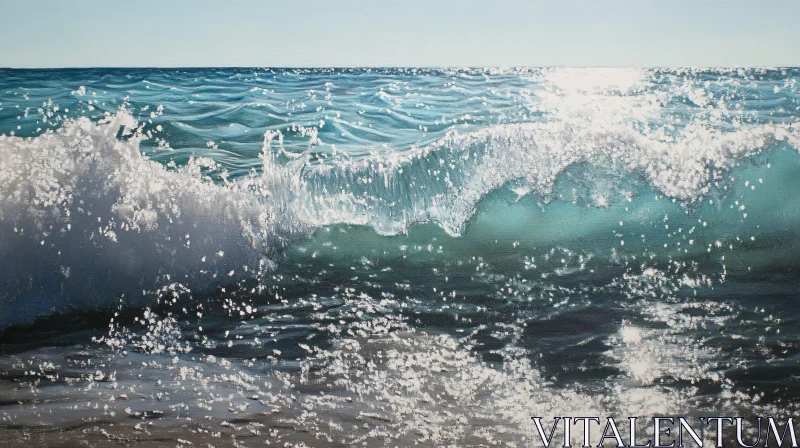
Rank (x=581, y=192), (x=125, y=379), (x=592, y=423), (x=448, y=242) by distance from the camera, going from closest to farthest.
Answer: (x=592, y=423), (x=125, y=379), (x=448, y=242), (x=581, y=192)

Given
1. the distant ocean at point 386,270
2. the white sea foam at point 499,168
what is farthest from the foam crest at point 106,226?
the white sea foam at point 499,168

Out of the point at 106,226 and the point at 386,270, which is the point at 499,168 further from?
the point at 106,226

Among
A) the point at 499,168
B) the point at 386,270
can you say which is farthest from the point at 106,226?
the point at 499,168

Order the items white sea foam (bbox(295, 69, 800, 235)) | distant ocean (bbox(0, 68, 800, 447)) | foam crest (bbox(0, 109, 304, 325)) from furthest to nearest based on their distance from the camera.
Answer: white sea foam (bbox(295, 69, 800, 235))
foam crest (bbox(0, 109, 304, 325))
distant ocean (bbox(0, 68, 800, 447))

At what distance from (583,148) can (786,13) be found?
1.47m

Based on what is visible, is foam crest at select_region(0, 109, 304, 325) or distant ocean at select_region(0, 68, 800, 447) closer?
distant ocean at select_region(0, 68, 800, 447)

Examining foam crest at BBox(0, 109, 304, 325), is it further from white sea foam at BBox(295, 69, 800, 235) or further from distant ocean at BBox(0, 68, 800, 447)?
white sea foam at BBox(295, 69, 800, 235)

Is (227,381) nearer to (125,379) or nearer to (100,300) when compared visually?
(125,379)

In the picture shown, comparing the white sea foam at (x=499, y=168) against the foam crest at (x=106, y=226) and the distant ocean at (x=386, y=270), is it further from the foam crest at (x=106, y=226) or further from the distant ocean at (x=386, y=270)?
the foam crest at (x=106, y=226)

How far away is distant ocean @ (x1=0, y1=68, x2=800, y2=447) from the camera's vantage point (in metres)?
1.51

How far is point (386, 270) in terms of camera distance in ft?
8.61

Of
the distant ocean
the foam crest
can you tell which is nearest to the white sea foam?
the distant ocean

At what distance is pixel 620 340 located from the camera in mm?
1934

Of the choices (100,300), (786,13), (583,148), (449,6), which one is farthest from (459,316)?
(786,13)
